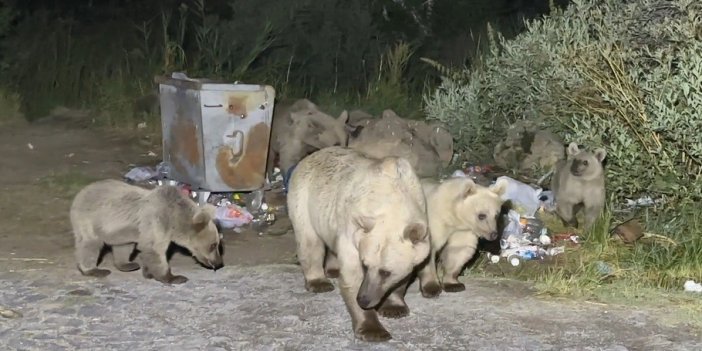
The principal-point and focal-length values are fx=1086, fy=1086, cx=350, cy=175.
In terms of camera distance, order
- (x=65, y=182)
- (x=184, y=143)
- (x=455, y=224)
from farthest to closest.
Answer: (x=65, y=182) → (x=184, y=143) → (x=455, y=224)

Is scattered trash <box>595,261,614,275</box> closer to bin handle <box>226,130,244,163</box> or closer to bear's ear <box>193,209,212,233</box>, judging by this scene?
bear's ear <box>193,209,212,233</box>

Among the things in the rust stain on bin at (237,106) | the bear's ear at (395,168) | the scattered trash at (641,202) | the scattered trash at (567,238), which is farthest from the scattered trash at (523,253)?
the rust stain on bin at (237,106)

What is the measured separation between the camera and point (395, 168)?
568 centimetres

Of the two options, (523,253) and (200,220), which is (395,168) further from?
(523,253)

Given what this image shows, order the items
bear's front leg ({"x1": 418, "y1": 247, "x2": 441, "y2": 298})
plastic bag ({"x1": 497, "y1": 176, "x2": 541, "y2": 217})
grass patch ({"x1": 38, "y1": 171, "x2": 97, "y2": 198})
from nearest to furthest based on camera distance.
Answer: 1. bear's front leg ({"x1": 418, "y1": 247, "x2": 441, "y2": 298})
2. plastic bag ({"x1": 497, "y1": 176, "x2": 541, "y2": 217})
3. grass patch ({"x1": 38, "y1": 171, "x2": 97, "y2": 198})

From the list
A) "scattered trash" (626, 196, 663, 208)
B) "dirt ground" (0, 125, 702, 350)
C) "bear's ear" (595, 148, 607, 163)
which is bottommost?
"dirt ground" (0, 125, 702, 350)

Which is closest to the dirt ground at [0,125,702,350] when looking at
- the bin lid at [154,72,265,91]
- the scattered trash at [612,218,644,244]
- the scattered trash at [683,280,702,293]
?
the scattered trash at [683,280,702,293]

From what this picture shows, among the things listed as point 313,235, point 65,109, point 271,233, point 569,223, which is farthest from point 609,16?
point 65,109

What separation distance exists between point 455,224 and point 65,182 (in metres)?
4.28

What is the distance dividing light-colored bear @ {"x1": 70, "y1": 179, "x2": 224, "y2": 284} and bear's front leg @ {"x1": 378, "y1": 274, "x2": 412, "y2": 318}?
133 centimetres

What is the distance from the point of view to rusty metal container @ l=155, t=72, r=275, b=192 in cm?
848

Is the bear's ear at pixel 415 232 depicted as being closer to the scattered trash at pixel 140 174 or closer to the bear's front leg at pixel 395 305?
the bear's front leg at pixel 395 305

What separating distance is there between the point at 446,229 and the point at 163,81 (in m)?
3.44

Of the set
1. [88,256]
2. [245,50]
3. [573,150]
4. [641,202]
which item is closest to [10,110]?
[245,50]
